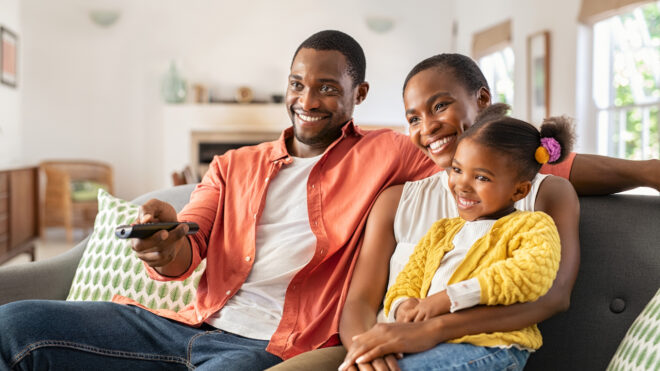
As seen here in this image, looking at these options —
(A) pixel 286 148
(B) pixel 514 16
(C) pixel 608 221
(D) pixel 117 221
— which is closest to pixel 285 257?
(A) pixel 286 148

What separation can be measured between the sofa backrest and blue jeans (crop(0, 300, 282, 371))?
659 millimetres

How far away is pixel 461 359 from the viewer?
3.59 ft

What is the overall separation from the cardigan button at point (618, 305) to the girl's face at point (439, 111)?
1.63 ft

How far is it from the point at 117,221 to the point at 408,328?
3.47ft

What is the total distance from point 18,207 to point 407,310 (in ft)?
20.2

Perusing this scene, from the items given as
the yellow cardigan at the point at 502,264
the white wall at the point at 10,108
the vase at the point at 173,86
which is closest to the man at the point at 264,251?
the yellow cardigan at the point at 502,264

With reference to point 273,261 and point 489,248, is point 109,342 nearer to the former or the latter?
point 273,261

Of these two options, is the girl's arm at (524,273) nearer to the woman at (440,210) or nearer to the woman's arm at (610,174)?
the woman at (440,210)

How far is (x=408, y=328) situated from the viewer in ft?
3.75

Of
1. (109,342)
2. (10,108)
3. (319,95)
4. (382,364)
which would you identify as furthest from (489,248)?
(10,108)

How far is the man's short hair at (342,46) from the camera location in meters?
1.72

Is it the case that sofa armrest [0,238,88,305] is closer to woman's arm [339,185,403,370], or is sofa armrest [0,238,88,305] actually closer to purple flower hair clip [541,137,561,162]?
woman's arm [339,185,403,370]

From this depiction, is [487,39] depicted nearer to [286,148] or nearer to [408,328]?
[286,148]

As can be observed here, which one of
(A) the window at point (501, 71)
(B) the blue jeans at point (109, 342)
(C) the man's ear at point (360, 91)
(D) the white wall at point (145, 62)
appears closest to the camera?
(B) the blue jeans at point (109, 342)
